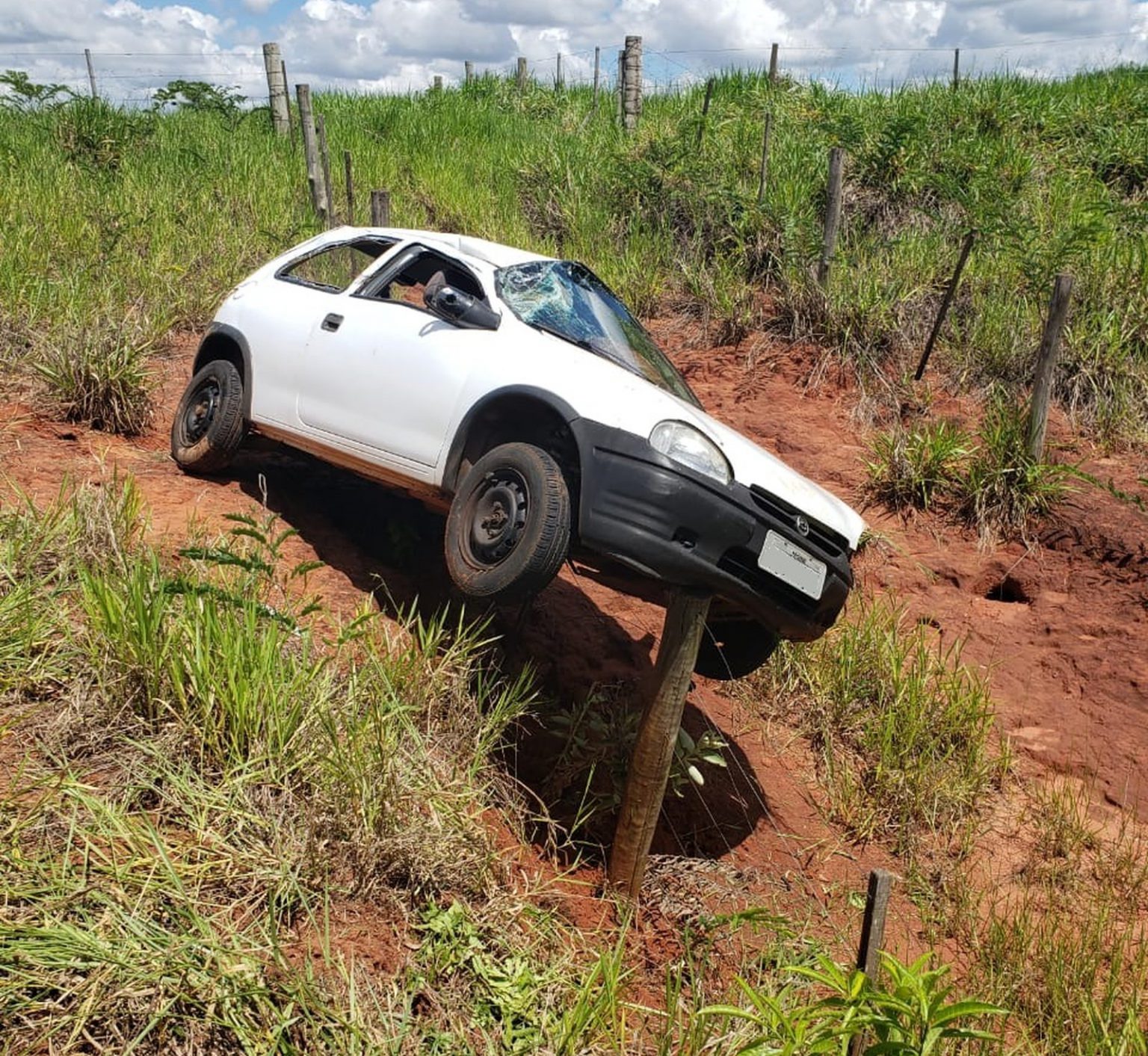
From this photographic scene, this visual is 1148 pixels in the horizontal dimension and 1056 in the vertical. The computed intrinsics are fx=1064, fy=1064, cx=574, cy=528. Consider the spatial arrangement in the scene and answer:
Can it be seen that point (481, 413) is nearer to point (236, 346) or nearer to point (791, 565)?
point (791, 565)

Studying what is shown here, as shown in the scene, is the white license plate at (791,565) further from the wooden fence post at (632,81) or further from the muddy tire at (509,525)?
the wooden fence post at (632,81)

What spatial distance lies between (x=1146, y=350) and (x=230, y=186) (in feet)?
29.7

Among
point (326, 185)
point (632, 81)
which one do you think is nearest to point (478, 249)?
point (326, 185)

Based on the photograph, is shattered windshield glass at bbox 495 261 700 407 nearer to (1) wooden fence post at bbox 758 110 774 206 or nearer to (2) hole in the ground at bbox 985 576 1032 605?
(2) hole in the ground at bbox 985 576 1032 605

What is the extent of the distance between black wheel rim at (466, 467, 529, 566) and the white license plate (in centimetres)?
92

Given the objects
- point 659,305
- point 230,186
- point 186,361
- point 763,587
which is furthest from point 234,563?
point 230,186

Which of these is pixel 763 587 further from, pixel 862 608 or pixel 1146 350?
pixel 1146 350

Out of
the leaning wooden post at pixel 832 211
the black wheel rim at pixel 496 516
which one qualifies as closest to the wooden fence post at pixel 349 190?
the leaning wooden post at pixel 832 211

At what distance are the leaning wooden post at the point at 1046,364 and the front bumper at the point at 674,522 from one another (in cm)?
401

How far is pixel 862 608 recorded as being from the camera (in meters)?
6.25

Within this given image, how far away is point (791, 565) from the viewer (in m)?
4.02

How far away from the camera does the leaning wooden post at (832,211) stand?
8.98 metres

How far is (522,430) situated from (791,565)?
1319 millimetres

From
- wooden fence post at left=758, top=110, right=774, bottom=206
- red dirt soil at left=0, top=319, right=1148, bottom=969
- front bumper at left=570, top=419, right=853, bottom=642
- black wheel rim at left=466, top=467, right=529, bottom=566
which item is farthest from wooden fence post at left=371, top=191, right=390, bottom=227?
front bumper at left=570, top=419, right=853, bottom=642
